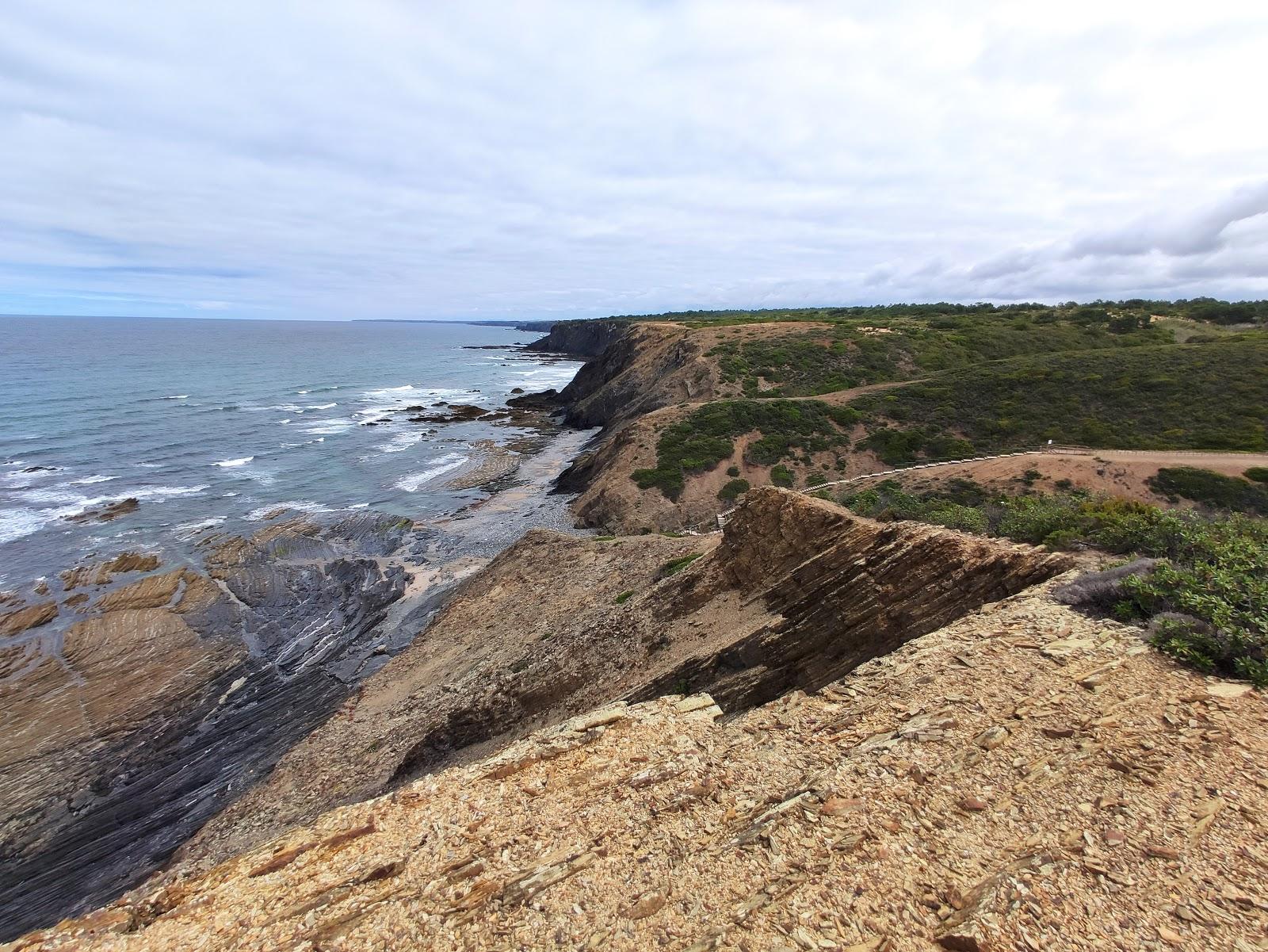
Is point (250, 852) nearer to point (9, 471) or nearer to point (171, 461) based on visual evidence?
point (171, 461)

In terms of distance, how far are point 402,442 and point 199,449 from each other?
1771cm

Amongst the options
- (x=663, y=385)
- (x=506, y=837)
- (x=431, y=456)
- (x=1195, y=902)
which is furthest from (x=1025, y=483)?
(x=431, y=456)

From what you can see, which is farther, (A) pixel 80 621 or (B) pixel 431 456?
(B) pixel 431 456

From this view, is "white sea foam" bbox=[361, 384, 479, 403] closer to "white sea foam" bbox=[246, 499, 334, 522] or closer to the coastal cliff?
"white sea foam" bbox=[246, 499, 334, 522]

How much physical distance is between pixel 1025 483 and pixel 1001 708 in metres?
23.3

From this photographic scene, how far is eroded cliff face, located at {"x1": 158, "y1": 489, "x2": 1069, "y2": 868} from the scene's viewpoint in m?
11.5

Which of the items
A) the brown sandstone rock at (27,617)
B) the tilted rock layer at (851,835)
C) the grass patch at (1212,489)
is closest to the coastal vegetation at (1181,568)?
the tilted rock layer at (851,835)

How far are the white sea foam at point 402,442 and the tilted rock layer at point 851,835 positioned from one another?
52.6m

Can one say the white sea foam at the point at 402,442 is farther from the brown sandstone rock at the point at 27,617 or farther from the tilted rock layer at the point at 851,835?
the tilted rock layer at the point at 851,835

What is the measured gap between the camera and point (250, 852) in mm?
8594

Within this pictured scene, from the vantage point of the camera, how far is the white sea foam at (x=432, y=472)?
151 ft

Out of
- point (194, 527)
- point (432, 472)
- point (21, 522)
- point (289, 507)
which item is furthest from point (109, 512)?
point (432, 472)

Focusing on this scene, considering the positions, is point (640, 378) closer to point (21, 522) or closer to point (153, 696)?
point (21, 522)

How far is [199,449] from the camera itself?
5469 cm
